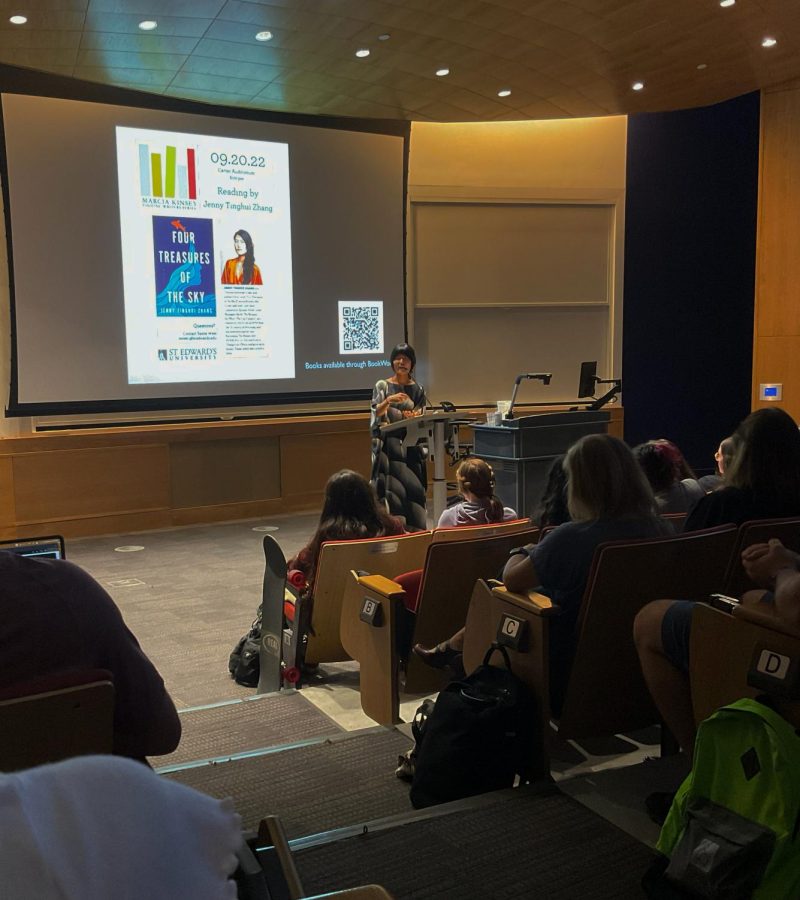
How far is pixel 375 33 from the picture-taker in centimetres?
618

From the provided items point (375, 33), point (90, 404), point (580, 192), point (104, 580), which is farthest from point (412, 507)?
point (580, 192)

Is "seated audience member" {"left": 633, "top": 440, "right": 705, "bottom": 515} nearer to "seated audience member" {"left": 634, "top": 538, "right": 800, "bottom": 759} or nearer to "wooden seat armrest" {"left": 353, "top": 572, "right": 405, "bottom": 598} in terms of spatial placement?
"wooden seat armrest" {"left": 353, "top": 572, "right": 405, "bottom": 598}

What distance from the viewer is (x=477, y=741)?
85.4 inches

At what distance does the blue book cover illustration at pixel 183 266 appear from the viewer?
7094 mm

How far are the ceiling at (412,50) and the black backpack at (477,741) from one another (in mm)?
4883

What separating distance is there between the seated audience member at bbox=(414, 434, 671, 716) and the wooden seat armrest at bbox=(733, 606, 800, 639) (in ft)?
1.74

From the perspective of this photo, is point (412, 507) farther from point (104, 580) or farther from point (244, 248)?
point (244, 248)

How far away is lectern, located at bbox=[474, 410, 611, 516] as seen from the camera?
5.80 m

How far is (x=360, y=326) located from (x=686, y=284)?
3.70 meters

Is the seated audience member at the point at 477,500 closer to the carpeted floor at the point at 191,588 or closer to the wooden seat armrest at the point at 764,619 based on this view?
the carpeted floor at the point at 191,588

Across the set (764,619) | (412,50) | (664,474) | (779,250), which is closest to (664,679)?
(764,619)

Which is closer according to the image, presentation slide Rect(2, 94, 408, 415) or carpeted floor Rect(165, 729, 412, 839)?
carpeted floor Rect(165, 729, 412, 839)

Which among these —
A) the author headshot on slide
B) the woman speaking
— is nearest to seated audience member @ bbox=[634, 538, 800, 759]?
the woman speaking

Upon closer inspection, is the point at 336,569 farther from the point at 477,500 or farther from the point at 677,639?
the point at 677,639
